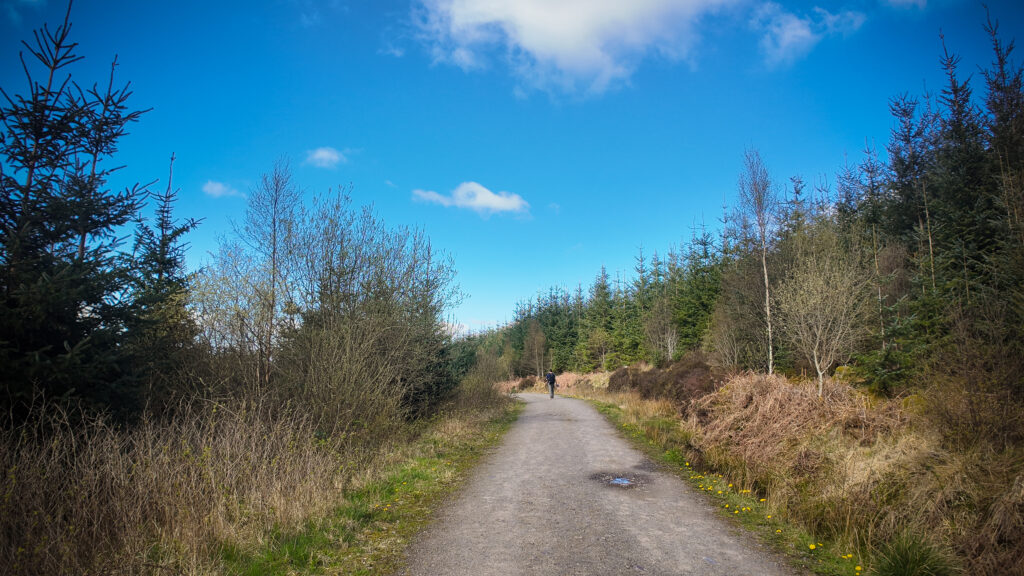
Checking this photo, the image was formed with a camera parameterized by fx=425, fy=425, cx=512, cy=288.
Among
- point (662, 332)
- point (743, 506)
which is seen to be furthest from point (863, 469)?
point (662, 332)

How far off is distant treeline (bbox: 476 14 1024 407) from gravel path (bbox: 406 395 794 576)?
5262mm

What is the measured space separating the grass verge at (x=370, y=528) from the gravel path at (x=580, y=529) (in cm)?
37

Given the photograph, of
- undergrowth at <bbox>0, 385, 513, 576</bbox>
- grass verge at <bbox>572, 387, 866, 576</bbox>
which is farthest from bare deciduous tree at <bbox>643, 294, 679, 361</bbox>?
undergrowth at <bbox>0, 385, 513, 576</bbox>

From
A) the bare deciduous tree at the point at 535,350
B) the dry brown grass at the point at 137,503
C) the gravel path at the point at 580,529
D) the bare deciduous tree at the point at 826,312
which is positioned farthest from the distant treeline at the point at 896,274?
the bare deciduous tree at the point at 535,350

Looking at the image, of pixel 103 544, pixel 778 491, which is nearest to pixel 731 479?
pixel 778 491

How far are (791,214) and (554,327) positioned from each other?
3929 cm

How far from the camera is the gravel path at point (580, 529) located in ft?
15.3

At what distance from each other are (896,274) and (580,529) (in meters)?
17.3

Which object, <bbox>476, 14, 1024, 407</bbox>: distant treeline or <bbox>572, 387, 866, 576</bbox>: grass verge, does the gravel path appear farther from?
<bbox>476, 14, 1024, 407</bbox>: distant treeline

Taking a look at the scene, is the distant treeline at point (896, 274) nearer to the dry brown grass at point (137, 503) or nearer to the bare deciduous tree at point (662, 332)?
the bare deciduous tree at point (662, 332)

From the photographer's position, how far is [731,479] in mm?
8070

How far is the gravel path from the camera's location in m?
4.65

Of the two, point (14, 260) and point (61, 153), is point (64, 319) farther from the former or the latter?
point (61, 153)

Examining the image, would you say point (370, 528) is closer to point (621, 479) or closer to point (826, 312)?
point (621, 479)
